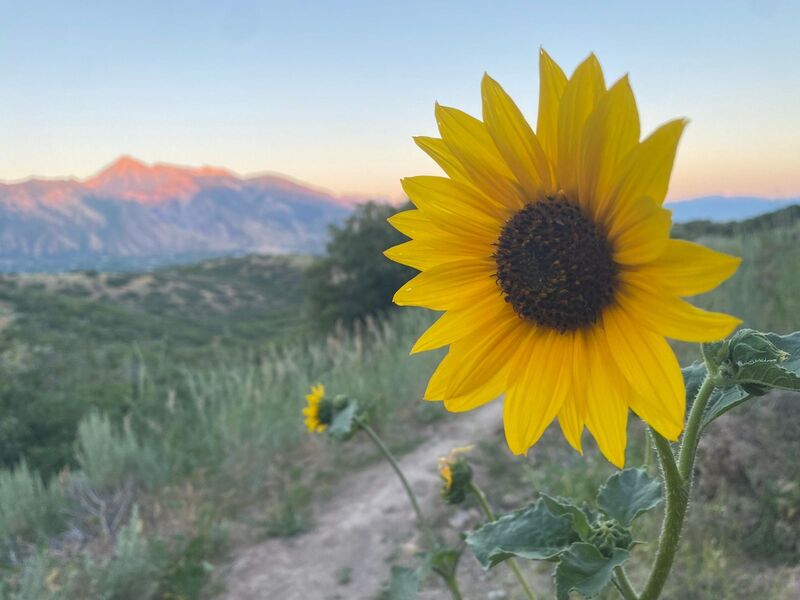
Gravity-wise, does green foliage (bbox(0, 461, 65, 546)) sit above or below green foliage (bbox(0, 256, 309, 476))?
above

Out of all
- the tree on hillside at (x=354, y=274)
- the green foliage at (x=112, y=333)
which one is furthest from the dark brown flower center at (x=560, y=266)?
the tree on hillside at (x=354, y=274)

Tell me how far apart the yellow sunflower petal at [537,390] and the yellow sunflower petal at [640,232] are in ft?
0.67

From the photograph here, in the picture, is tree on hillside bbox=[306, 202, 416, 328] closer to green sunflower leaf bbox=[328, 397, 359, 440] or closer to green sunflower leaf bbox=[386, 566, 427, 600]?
green sunflower leaf bbox=[328, 397, 359, 440]

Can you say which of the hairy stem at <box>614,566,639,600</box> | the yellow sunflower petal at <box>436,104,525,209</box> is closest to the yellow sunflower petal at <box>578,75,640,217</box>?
the yellow sunflower petal at <box>436,104,525,209</box>

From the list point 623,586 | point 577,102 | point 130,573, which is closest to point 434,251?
point 577,102

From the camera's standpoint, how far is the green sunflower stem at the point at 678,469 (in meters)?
0.96

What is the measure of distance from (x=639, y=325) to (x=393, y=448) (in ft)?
16.1

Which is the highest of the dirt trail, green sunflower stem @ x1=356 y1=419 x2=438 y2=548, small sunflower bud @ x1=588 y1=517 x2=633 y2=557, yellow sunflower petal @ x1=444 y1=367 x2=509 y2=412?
yellow sunflower petal @ x1=444 y1=367 x2=509 y2=412

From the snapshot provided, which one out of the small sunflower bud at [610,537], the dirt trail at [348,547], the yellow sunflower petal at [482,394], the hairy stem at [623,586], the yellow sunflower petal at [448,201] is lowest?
the dirt trail at [348,547]

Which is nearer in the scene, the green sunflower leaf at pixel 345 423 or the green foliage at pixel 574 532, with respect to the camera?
the green foliage at pixel 574 532

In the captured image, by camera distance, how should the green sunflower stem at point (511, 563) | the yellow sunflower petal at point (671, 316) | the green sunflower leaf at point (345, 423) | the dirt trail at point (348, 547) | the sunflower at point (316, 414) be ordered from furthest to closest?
the dirt trail at point (348, 547) → the sunflower at point (316, 414) → the green sunflower leaf at point (345, 423) → the green sunflower stem at point (511, 563) → the yellow sunflower petal at point (671, 316)

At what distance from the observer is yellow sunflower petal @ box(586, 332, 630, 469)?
3.14ft

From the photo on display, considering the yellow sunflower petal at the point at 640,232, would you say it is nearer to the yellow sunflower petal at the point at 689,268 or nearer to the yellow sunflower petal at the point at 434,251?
the yellow sunflower petal at the point at 689,268

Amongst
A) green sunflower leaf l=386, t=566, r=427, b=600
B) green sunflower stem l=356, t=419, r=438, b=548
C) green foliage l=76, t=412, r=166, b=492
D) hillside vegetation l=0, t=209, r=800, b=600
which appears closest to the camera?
green sunflower leaf l=386, t=566, r=427, b=600
